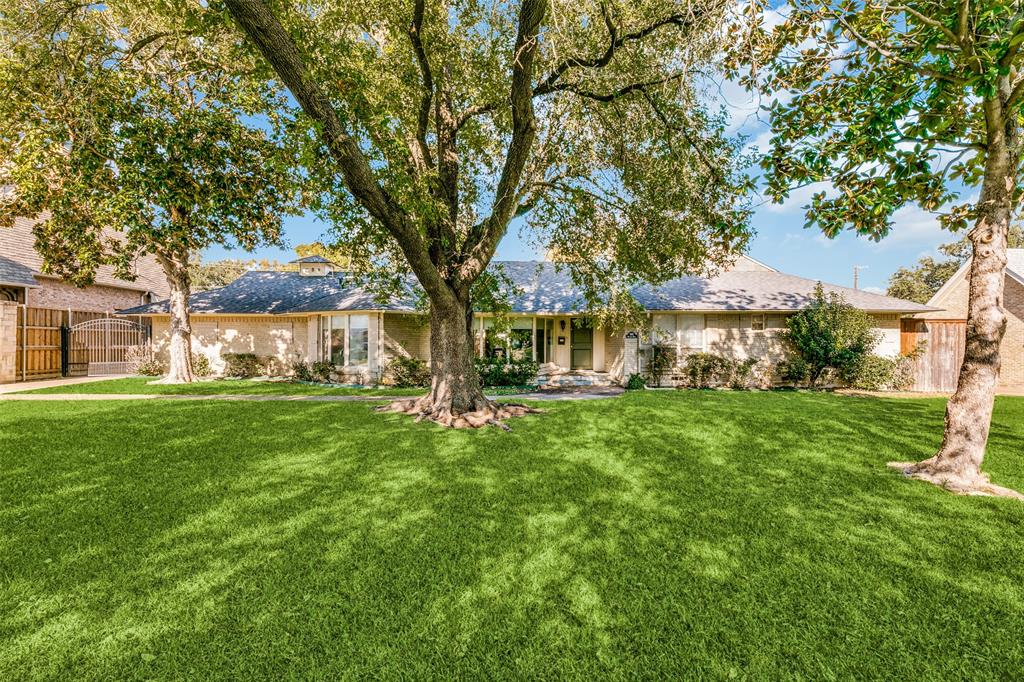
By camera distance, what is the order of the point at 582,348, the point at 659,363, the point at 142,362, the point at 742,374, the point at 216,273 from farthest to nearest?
the point at 216,273
the point at 582,348
the point at 142,362
the point at 659,363
the point at 742,374

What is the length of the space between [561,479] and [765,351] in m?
14.0

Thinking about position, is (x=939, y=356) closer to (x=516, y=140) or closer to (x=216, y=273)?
(x=516, y=140)

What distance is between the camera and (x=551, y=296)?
17953 mm

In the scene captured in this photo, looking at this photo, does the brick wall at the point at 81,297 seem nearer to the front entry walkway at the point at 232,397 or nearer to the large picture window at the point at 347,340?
the front entry walkway at the point at 232,397

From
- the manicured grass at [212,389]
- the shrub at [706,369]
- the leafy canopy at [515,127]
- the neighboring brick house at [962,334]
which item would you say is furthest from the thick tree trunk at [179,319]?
the neighboring brick house at [962,334]

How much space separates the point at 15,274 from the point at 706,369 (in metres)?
25.8

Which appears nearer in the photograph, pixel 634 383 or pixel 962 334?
pixel 962 334

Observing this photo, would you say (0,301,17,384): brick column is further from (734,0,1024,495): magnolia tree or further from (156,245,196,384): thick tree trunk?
(734,0,1024,495): magnolia tree

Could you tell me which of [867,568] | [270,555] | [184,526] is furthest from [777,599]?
[184,526]

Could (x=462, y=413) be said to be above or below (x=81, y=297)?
below

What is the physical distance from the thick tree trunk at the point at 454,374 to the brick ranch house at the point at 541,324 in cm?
519

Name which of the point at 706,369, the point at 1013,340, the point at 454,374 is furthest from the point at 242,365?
the point at 1013,340

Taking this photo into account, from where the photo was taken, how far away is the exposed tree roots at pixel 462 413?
8750 millimetres

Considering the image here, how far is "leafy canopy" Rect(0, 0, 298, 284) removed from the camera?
6.25m
